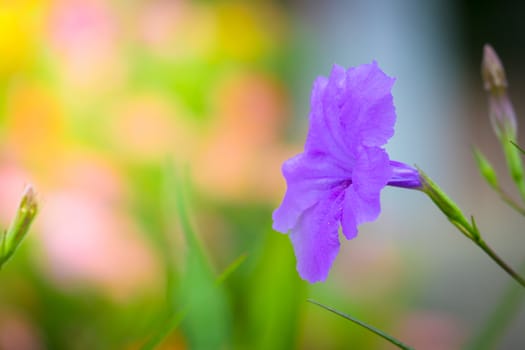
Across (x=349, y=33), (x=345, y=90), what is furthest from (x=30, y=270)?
(x=349, y=33)

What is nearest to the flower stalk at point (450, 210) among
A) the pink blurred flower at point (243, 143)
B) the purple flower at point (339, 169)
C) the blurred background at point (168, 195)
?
the purple flower at point (339, 169)

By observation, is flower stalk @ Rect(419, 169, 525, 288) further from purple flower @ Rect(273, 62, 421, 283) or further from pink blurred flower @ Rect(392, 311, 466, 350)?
pink blurred flower @ Rect(392, 311, 466, 350)

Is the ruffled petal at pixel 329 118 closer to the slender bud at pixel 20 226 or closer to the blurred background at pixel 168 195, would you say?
the blurred background at pixel 168 195

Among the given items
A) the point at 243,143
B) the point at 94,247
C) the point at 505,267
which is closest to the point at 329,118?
the point at 505,267

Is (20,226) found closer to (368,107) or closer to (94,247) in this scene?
(368,107)

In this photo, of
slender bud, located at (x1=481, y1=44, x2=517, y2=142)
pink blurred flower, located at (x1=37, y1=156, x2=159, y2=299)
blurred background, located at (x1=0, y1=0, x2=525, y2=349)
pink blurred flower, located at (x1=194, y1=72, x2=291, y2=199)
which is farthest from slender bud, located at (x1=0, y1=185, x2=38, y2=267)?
pink blurred flower, located at (x1=194, y1=72, x2=291, y2=199)

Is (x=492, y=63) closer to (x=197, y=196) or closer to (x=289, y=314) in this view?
(x=289, y=314)
